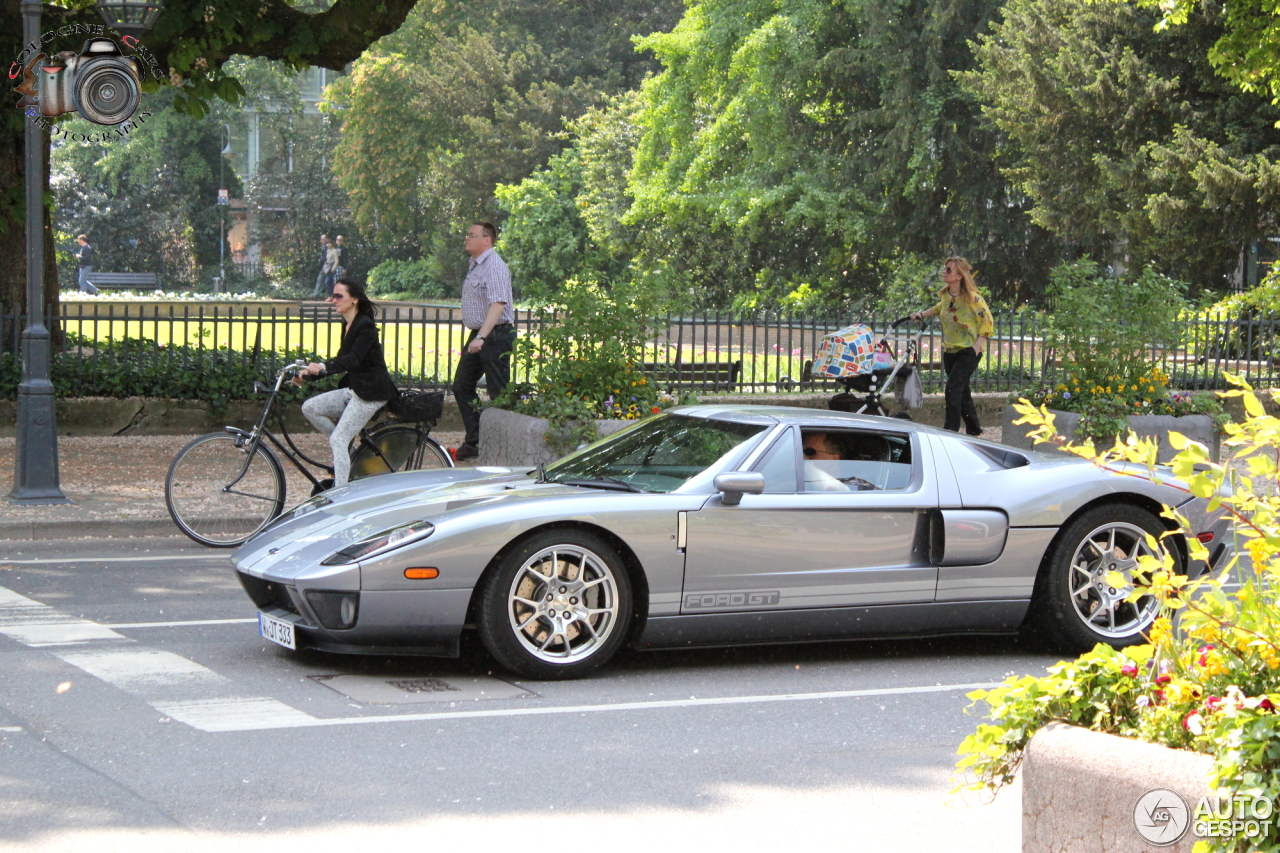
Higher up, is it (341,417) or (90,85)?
(90,85)

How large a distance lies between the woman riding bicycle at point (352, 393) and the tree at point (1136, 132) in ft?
58.6

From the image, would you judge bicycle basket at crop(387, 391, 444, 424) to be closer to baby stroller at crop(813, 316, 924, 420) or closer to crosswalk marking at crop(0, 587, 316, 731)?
crosswalk marking at crop(0, 587, 316, 731)

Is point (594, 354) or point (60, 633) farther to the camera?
point (594, 354)

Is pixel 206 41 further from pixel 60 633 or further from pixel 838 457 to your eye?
pixel 838 457

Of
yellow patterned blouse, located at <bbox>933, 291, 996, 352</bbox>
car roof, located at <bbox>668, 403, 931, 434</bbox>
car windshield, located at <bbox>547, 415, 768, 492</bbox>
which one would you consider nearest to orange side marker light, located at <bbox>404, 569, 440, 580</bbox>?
car windshield, located at <bbox>547, 415, 768, 492</bbox>

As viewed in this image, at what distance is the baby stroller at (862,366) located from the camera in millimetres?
13664

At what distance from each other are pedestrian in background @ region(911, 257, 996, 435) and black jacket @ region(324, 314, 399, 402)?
18.8 feet

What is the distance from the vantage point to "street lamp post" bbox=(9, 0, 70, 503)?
11414 mm

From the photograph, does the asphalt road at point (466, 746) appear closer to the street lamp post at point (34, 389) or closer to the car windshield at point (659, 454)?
the car windshield at point (659, 454)

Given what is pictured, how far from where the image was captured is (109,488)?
12.4 meters

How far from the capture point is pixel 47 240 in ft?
58.9

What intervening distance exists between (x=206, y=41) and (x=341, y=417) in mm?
6149

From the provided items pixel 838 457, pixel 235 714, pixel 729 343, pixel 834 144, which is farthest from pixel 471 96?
pixel 235 714

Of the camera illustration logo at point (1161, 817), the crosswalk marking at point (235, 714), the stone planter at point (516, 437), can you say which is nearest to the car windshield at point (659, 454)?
the crosswalk marking at point (235, 714)
